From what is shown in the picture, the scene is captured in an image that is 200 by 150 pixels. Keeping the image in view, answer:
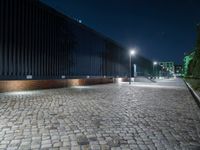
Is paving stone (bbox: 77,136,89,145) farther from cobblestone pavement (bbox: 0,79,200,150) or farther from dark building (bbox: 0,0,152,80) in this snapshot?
dark building (bbox: 0,0,152,80)

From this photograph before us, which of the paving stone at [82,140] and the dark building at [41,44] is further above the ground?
the dark building at [41,44]

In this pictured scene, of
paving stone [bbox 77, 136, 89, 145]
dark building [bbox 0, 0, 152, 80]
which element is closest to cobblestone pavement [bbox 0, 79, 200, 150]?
paving stone [bbox 77, 136, 89, 145]

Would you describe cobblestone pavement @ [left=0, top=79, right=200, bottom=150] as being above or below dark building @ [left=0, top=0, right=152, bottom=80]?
below

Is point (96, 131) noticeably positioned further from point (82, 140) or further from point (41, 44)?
point (41, 44)

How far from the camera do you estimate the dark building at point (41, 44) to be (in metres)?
15.3

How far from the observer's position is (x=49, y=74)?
19578mm

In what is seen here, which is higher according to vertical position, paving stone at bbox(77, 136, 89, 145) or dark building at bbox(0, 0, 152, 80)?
dark building at bbox(0, 0, 152, 80)

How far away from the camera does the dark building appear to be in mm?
15330

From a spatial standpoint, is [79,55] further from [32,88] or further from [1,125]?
[1,125]

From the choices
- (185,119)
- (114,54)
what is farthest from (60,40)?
(114,54)

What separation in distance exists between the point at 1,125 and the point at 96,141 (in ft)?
8.75

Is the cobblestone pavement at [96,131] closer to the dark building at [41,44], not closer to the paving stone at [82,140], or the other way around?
the paving stone at [82,140]

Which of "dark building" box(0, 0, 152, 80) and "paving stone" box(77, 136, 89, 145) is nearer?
"paving stone" box(77, 136, 89, 145)

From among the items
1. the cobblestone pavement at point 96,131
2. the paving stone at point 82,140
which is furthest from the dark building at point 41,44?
the paving stone at point 82,140
